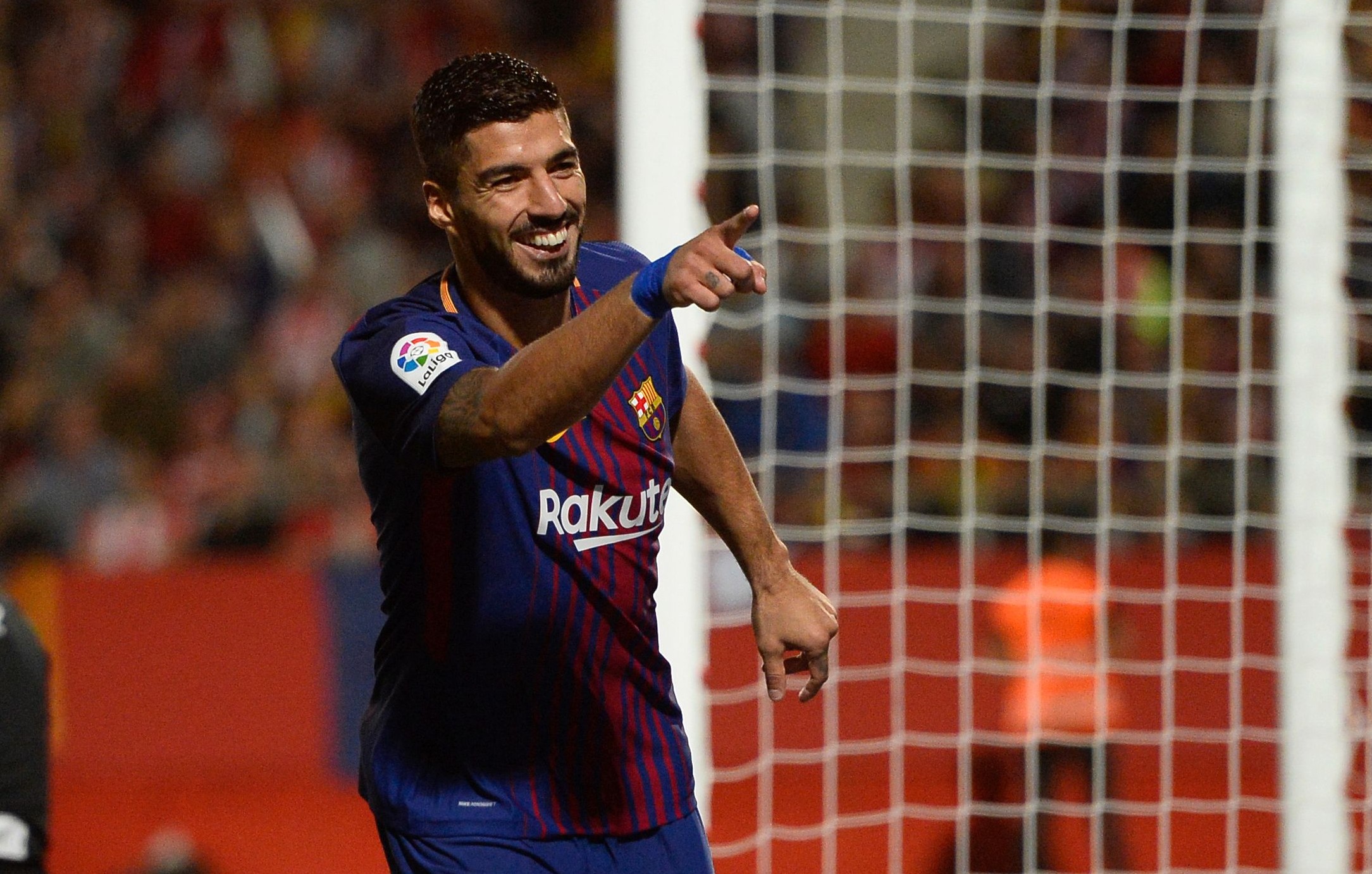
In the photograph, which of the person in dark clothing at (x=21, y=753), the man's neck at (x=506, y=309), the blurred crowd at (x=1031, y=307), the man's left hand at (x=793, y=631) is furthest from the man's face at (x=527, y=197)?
the blurred crowd at (x=1031, y=307)

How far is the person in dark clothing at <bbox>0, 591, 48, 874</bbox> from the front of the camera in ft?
10.8

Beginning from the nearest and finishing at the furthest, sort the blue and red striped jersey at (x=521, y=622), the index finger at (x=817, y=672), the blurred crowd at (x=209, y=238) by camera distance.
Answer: the blue and red striped jersey at (x=521, y=622) < the index finger at (x=817, y=672) < the blurred crowd at (x=209, y=238)

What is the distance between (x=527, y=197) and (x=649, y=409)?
419 millimetres

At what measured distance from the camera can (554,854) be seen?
2803 millimetres

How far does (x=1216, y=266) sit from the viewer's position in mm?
7039

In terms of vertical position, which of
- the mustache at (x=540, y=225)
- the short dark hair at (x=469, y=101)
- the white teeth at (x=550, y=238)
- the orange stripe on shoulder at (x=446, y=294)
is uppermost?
the short dark hair at (x=469, y=101)

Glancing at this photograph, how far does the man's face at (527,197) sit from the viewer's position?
8.72 ft

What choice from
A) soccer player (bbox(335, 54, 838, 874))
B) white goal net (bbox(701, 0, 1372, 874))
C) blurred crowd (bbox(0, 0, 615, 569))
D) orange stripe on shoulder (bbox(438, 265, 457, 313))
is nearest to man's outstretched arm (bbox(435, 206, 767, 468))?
soccer player (bbox(335, 54, 838, 874))

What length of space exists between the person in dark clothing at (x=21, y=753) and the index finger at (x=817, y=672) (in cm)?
148

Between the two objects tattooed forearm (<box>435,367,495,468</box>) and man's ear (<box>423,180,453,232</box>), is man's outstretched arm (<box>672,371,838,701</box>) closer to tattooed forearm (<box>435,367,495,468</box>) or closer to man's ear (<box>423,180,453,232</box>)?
man's ear (<box>423,180,453,232</box>)

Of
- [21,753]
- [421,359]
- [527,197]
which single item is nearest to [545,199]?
[527,197]

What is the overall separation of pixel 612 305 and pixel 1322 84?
118 inches

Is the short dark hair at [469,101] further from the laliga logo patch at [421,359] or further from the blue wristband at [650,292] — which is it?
the blue wristband at [650,292]

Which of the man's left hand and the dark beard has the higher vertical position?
the dark beard
